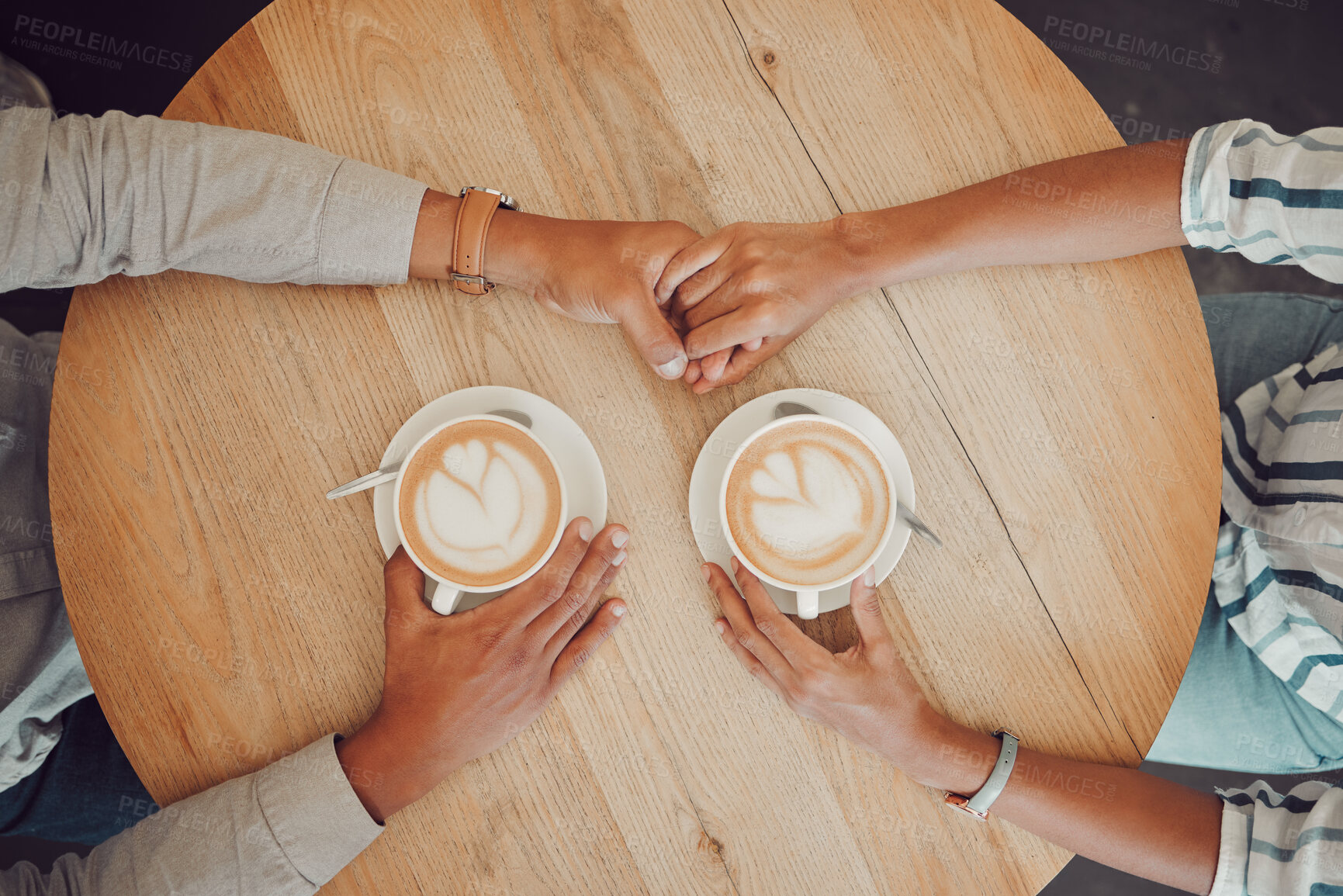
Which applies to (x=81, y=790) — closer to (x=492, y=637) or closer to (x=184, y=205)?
(x=492, y=637)

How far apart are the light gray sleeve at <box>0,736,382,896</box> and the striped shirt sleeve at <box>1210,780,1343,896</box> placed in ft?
A: 3.14

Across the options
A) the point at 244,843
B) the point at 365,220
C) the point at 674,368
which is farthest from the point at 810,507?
the point at 244,843

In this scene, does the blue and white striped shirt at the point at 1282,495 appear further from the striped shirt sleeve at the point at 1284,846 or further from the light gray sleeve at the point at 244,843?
the light gray sleeve at the point at 244,843

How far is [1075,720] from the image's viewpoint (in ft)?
2.86

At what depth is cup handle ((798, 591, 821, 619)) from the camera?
2.56ft

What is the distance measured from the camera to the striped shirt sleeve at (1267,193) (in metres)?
0.84

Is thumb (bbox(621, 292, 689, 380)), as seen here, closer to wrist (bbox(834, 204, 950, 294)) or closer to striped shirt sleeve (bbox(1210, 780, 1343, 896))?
wrist (bbox(834, 204, 950, 294))

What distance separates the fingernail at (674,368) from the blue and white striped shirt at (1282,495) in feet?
2.04

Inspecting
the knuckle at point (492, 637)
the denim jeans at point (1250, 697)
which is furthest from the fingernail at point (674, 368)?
the denim jeans at point (1250, 697)

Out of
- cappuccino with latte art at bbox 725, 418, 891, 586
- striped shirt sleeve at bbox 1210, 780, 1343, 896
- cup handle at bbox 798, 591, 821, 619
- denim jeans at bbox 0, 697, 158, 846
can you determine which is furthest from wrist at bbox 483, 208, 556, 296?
striped shirt sleeve at bbox 1210, 780, 1343, 896

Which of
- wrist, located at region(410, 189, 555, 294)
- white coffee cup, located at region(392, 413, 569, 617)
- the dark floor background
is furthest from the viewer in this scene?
the dark floor background

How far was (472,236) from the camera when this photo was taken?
2.83 feet

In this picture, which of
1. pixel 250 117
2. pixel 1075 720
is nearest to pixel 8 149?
pixel 250 117

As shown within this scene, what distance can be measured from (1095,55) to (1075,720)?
1720 millimetres
